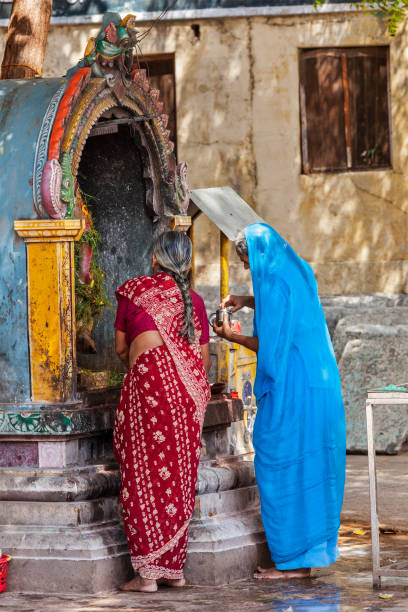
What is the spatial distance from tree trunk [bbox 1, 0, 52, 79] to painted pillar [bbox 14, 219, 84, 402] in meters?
3.03

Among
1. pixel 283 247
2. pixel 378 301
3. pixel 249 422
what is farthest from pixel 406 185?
pixel 283 247

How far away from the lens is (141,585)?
5.60 meters

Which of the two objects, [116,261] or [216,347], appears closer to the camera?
[116,261]

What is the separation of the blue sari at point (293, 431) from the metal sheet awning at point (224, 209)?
208cm

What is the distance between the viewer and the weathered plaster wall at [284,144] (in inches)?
535

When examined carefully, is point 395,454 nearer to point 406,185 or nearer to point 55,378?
point 406,185

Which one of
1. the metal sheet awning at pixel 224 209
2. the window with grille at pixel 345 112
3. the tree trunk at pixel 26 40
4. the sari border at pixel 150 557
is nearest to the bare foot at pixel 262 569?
the sari border at pixel 150 557

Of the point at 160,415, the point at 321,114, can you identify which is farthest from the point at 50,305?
the point at 321,114

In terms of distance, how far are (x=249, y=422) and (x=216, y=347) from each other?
1061 millimetres

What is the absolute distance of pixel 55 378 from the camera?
5785 millimetres

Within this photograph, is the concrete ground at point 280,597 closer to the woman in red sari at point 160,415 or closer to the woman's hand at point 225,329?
the woman in red sari at point 160,415

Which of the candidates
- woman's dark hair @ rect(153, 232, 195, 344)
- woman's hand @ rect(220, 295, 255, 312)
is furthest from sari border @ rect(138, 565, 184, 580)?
woman's hand @ rect(220, 295, 255, 312)

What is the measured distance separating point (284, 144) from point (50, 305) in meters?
8.35

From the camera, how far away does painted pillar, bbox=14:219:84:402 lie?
5.78 m
